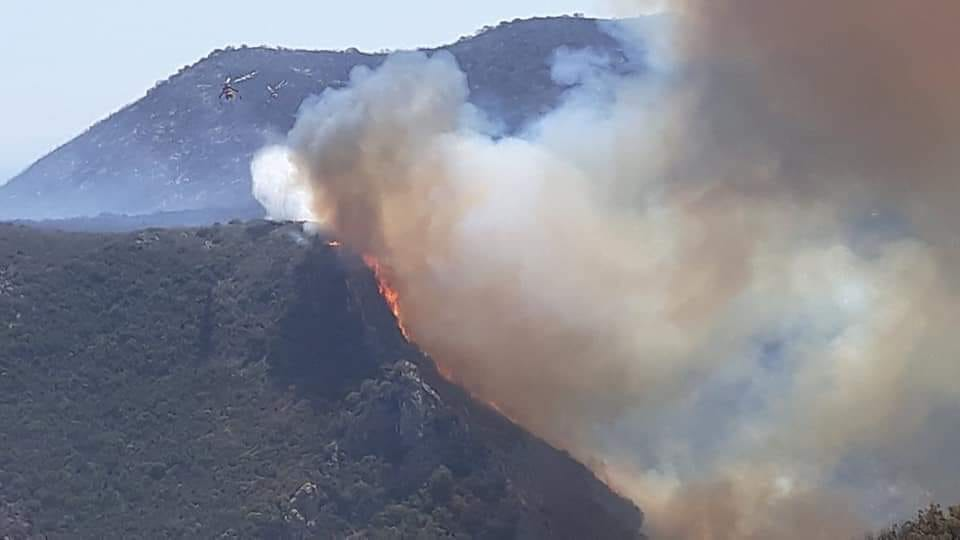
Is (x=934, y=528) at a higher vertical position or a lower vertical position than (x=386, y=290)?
lower

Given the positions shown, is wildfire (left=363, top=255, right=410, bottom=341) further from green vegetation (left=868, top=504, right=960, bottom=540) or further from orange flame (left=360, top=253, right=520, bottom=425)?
green vegetation (left=868, top=504, right=960, bottom=540)

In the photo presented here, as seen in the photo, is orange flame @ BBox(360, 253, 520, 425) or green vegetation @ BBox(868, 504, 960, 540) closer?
green vegetation @ BBox(868, 504, 960, 540)

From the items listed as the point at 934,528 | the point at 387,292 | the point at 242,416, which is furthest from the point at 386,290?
the point at 934,528

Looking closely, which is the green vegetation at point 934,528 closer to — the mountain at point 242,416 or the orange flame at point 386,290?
the mountain at point 242,416

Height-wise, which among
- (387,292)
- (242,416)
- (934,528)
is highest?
(387,292)

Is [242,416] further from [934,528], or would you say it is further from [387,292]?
[934,528]

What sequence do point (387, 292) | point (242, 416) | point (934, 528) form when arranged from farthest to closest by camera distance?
point (387, 292)
point (242, 416)
point (934, 528)

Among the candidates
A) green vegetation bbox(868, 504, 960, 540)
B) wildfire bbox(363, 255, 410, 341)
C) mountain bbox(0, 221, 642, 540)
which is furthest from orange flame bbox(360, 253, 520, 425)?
green vegetation bbox(868, 504, 960, 540)
